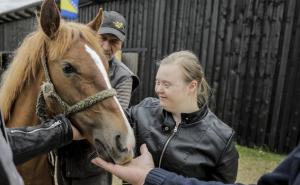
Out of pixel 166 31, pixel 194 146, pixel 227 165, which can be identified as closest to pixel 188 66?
pixel 194 146

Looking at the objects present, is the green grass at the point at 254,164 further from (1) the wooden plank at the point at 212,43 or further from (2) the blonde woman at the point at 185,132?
(2) the blonde woman at the point at 185,132

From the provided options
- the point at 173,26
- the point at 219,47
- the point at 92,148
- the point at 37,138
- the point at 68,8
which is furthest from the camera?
the point at 173,26

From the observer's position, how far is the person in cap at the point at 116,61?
2.29m

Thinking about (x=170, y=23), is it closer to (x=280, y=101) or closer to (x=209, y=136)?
(x=280, y=101)

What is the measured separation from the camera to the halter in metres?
Result: 1.71

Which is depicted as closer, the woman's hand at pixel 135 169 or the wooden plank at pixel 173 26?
the woman's hand at pixel 135 169

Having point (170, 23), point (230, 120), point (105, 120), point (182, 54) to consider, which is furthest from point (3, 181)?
point (170, 23)

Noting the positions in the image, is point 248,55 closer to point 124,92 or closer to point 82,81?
point 124,92

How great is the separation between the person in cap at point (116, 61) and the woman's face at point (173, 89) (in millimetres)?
522

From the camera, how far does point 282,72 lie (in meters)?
5.70

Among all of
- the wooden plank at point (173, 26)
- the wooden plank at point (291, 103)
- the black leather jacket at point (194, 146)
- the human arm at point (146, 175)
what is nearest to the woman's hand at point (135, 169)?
the human arm at point (146, 175)

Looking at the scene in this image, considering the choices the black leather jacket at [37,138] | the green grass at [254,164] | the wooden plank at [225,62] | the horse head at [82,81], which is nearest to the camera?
the black leather jacket at [37,138]

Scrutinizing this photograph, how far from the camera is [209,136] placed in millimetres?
1747

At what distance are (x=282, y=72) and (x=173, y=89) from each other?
4.47m
